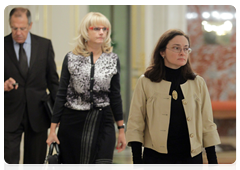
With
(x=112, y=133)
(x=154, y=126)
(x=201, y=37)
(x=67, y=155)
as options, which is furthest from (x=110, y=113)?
(x=201, y=37)

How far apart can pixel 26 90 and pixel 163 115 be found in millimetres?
1747

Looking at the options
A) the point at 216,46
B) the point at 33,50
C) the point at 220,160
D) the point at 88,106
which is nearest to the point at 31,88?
the point at 33,50

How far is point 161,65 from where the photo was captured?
2283 mm

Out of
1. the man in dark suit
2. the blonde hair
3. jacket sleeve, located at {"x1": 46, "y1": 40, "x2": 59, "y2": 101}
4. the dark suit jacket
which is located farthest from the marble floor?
the blonde hair

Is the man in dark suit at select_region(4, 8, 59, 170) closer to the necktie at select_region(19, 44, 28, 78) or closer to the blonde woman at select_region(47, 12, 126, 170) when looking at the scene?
the necktie at select_region(19, 44, 28, 78)

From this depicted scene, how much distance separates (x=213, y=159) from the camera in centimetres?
218

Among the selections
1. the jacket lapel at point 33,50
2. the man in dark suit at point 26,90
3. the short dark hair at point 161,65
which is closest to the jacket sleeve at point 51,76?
the man in dark suit at point 26,90

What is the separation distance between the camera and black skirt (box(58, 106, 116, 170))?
113 inches

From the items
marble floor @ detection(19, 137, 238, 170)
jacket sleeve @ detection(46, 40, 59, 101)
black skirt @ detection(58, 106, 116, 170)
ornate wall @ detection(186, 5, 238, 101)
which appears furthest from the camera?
ornate wall @ detection(186, 5, 238, 101)

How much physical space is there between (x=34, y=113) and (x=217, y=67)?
5.16 m

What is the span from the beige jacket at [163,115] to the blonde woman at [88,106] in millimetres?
692

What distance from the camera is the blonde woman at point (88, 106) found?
9.41 feet

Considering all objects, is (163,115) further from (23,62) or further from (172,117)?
(23,62)

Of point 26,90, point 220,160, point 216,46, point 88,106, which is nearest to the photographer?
point 88,106
